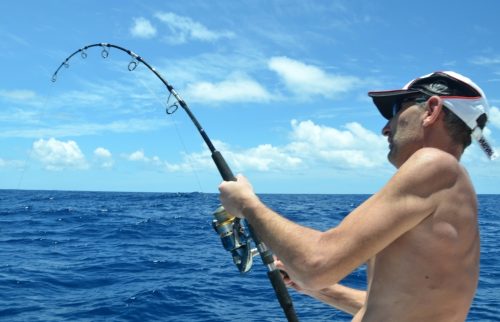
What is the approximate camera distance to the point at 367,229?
1.58 m

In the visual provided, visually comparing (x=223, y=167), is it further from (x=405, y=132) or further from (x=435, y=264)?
(x=435, y=264)

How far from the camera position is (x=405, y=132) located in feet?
6.04

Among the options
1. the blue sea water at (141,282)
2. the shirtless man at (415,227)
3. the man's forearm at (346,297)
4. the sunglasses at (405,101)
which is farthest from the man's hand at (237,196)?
the blue sea water at (141,282)

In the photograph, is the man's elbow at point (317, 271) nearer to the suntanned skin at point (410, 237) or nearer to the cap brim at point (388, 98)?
the suntanned skin at point (410, 237)

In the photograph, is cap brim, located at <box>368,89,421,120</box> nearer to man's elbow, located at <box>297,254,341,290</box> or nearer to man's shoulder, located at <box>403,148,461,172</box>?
man's shoulder, located at <box>403,148,461,172</box>

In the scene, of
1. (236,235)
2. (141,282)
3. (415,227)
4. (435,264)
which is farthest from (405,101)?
(141,282)

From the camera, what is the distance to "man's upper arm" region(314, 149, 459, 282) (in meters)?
1.58

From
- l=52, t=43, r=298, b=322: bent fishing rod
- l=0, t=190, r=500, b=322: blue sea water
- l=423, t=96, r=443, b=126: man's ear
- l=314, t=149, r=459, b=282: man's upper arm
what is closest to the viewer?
l=314, t=149, r=459, b=282: man's upper arm

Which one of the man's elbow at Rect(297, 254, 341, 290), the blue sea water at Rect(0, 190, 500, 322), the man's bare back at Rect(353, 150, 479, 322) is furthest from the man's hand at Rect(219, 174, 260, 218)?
the blue sea water at Rect(0, 190, 500, 322)

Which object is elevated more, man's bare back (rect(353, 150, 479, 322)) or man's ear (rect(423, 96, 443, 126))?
man's ear (rect(423, 96, 443, 126))

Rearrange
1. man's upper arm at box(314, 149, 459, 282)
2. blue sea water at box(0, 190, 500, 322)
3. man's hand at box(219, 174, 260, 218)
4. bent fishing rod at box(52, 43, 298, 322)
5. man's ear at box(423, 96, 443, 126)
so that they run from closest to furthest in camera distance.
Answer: man's upper arm at box(314, 149, 459, 282) → man's ear at box(423, 96, 443, 126) → man's hand at box(219, 174, 260, 218) → bent fishing rod at box(52, 43, 298, 322) → blue sea water at box(0, 190, 500, 322)

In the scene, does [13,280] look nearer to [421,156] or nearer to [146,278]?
[146,278]

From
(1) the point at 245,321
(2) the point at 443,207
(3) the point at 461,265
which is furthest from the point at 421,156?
(1) the point at 245,321

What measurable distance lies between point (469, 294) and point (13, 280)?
889 cm
